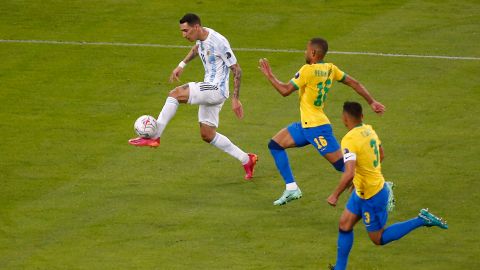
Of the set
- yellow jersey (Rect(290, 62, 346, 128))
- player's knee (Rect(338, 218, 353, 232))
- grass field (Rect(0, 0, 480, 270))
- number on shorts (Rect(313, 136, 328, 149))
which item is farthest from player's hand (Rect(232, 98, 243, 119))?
player's knee (Rect(338, 218, 353, 232))

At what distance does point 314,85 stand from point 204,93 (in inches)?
84.6

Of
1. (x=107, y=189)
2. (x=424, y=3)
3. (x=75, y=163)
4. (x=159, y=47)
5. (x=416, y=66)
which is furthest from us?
(x=424, y=3)

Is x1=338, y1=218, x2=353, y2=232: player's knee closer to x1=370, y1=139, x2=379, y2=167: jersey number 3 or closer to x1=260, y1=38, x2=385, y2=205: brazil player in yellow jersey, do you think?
x1=370, y1=139, x2=379, y2=167: jersey number 3

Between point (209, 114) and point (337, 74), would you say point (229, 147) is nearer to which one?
point (209, 114)

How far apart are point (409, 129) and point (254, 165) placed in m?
3.87

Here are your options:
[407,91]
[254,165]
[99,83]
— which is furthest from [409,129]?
[99,83]

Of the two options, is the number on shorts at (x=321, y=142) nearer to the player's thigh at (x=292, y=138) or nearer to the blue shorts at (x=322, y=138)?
the blue shorts at (x=322, y=138)

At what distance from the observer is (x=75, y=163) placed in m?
19.1

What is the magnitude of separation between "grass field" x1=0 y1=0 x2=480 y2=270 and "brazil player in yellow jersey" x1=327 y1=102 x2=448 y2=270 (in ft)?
2.47

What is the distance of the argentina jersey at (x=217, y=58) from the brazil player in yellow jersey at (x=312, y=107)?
1.54 meters

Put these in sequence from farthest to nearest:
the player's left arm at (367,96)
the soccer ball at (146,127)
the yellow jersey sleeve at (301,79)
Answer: the soccer ball at (146,127) < the yellow jersey sleeve at (301,79) < the player's left arm at (367,96)

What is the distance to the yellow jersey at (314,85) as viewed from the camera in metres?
16.4

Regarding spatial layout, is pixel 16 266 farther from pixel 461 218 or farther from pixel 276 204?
pixel 461 218

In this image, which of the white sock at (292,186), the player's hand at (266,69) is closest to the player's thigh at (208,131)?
the white sock at (292,186)
